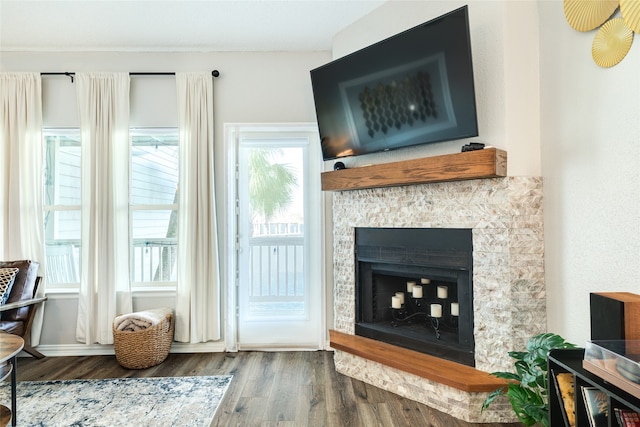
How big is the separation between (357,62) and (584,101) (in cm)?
139

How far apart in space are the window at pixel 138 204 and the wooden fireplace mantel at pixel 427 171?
1.69 meters

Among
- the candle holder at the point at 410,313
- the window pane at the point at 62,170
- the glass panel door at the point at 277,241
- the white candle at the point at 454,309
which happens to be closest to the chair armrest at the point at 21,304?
the window pane at the point at 62,170

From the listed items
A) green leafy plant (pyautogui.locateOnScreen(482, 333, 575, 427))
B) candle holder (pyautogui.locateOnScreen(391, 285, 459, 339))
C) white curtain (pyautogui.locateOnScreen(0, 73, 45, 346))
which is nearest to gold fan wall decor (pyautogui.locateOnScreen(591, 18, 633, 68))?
green leafy plant (pyautogui.locateOnScreen(482, 333, 575, 427))

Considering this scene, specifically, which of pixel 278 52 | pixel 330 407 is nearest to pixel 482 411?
pixel 330 407

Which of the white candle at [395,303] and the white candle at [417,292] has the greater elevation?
the white candle at [417,292]

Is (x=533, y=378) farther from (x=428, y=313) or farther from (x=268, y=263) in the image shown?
(x=268, y=263)

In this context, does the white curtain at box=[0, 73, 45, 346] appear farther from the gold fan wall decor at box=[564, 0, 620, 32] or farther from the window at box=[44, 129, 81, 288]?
the gold fan wall decor at box=[564, 0, 620, 32]

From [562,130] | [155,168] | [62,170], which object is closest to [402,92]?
[562,130]

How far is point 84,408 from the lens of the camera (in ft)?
7.65

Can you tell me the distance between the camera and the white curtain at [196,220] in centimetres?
328

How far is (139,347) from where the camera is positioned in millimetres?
A: 2924

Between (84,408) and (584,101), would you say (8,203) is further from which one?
(584,101)

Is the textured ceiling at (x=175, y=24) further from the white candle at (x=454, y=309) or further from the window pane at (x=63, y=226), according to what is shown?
the white candle at (x=454, y=309)

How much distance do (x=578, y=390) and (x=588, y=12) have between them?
1.79m
